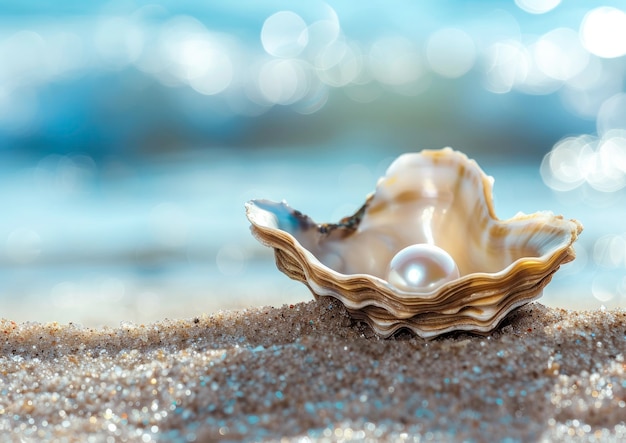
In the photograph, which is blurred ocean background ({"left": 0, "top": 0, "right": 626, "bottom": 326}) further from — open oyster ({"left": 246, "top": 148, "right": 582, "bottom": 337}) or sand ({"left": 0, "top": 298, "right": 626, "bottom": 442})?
sand ({"left": 0, "top": 298, "right": 626, "bottom": 442})

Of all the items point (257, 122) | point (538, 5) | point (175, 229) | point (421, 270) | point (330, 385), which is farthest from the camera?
point (538, 5)

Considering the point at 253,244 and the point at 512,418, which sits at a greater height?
the point at 253,244

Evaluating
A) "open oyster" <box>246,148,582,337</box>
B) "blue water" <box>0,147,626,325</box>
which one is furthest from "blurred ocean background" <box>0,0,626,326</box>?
"open oyster" <box>246,148,582,337</box>

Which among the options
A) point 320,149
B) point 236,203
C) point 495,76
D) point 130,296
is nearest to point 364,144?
point 320,149

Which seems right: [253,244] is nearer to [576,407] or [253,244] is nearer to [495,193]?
[495,193]

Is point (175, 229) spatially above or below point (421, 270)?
above

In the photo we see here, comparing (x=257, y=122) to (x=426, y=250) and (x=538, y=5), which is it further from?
(x=426, y=250)

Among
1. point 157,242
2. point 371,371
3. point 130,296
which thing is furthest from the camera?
point 157,242

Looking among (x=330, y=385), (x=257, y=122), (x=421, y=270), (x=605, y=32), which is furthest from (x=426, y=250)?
(x=605, y=32)
